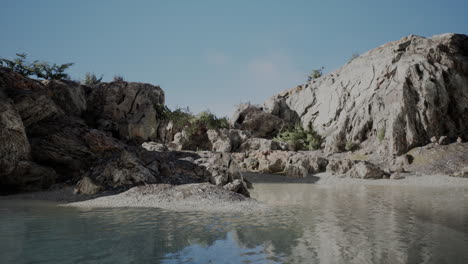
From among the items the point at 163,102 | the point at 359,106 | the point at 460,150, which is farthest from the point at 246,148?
the point at 460,150

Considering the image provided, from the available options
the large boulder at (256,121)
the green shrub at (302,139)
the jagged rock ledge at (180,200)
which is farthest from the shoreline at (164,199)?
the large boulder at (256,121)

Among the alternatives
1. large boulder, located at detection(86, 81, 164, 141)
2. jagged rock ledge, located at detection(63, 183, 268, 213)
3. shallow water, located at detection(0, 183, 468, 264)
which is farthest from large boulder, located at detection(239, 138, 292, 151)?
shallow water, located at detection(0, 183, 468, 264)

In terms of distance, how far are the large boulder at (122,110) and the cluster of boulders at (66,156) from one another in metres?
1.68

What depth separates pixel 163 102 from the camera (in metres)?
25.5

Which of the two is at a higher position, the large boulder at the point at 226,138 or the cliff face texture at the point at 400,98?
the cliff face texture at the point at 400,98

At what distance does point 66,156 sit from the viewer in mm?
13719

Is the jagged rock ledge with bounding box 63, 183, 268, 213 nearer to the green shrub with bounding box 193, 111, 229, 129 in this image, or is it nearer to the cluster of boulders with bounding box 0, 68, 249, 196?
the cluster of boulders with bounding box 0, 68, 249, 196

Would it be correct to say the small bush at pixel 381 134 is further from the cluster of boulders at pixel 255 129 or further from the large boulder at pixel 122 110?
the large boulder at pixel 122 110

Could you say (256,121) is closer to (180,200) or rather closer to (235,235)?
(180,200)

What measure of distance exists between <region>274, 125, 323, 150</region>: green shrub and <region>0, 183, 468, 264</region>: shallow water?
1949 centimetres

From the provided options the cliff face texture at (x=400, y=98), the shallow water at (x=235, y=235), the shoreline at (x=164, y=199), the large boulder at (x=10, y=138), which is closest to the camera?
the shallow water at (x=235, y=235)

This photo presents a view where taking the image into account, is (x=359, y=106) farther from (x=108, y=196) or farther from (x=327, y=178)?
(x=108, y=196)

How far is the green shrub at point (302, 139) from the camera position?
2947 centimetres

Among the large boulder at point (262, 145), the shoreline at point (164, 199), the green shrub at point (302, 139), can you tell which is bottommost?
the shoreline at point (164, 199)
